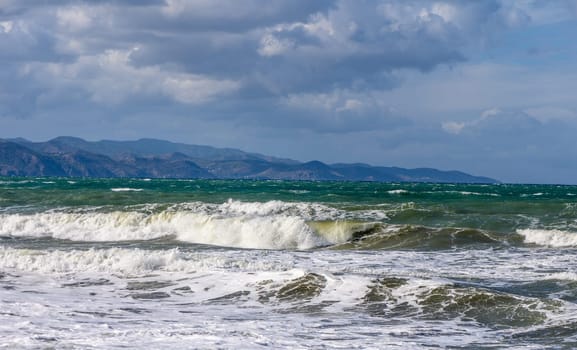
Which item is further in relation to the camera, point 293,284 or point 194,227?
point 194,227

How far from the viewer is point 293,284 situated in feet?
66.5

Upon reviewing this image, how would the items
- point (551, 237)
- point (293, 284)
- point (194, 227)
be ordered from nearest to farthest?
point (293, 284) < point (551, 237) < point (194, 227)

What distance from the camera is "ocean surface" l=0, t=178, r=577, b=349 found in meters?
14.8

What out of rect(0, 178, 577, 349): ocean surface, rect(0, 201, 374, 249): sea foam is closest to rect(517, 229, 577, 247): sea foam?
rect(0, 178, 577, 349): ocean surface

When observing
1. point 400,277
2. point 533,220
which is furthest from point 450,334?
point 533,220

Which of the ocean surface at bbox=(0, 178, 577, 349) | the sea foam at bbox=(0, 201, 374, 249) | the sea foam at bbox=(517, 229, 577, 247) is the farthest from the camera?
the sea foam at bbox=(0, 201, 374, 249)

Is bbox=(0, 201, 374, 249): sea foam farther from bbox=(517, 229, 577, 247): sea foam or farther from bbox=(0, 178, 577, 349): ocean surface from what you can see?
bbox=(517, 229, 577, 247): sea foam

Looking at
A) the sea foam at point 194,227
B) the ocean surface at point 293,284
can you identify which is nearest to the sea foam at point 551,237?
the ocean surface at point 293,284

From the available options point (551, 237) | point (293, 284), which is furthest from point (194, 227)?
point (293, 284)

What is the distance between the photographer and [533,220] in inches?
1537

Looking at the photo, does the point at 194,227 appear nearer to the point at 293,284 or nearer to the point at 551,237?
the point at 551,237

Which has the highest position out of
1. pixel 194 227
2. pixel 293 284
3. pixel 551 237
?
pixel 551 237

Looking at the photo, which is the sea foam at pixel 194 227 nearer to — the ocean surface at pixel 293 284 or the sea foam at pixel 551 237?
the ocean surface at pixel 293 284

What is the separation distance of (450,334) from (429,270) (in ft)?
26.9
